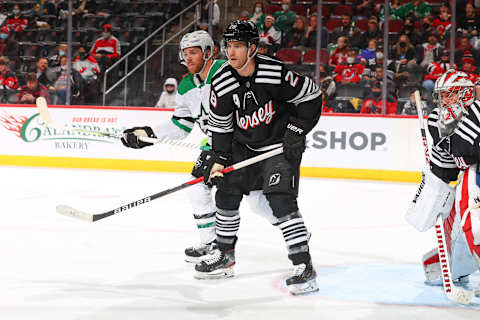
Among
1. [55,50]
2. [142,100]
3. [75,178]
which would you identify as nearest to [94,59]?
[55,50]

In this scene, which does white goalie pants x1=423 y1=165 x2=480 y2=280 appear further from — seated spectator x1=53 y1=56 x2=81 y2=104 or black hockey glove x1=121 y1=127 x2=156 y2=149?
seated spectator x1=53 y1=56 x2=81 y2=104

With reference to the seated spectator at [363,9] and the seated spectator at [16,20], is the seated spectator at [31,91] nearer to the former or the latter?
the seated spectator at [16,20]

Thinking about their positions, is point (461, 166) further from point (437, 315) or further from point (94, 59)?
point (94, 59)

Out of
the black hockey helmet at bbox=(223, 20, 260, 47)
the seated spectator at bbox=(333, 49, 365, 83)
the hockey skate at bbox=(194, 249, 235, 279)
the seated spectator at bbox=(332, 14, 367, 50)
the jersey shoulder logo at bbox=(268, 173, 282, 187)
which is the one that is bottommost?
the hockey skate at bbox=(194, 249, 235, 279)

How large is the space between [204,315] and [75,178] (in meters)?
5.39

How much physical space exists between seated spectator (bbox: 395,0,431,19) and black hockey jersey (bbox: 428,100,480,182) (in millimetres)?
6572

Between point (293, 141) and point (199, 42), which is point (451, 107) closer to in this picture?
point (293, 141)

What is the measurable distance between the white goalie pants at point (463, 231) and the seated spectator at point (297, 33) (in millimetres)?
6344

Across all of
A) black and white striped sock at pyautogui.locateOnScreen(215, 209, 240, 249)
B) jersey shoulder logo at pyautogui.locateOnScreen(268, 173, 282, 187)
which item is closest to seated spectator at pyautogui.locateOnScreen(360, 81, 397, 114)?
black and white striped sock at pyautogui.locateOnScreen(215, 209, 240, 249)

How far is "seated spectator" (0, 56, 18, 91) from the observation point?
32.1 feet

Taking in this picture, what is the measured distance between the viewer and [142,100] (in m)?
9.30

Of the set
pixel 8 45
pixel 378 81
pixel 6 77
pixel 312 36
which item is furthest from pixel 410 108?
pixel 8 45

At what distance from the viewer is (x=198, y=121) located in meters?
3.96

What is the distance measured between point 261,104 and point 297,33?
6.49 m
